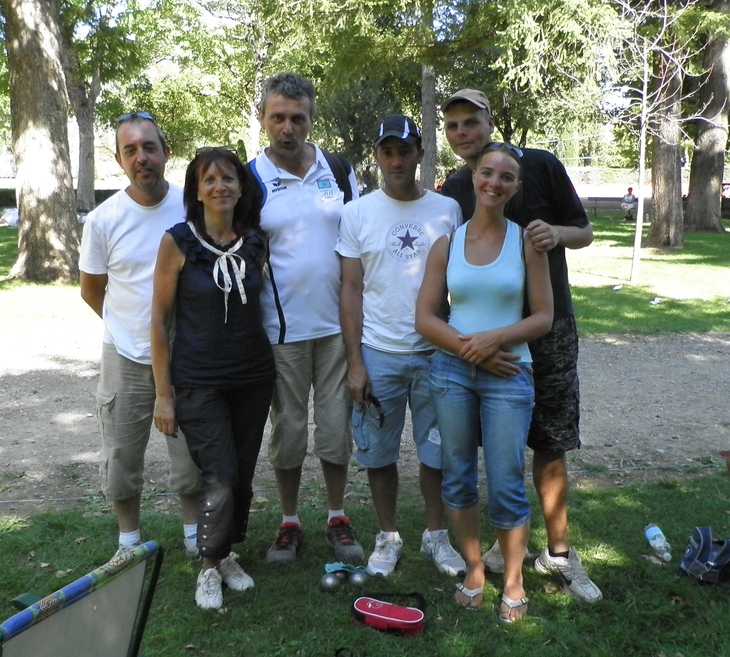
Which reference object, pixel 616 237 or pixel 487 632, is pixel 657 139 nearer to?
pixel 616 237

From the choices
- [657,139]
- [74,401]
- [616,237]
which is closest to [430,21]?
[657,139]

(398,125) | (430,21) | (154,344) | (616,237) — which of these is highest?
(430,21)

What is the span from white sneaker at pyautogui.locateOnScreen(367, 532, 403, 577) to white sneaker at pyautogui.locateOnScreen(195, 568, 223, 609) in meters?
0.70

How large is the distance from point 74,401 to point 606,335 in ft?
19.0

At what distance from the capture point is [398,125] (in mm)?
3656

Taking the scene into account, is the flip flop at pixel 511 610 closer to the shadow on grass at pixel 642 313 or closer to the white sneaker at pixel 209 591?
the white sneaker at pixel 209 591

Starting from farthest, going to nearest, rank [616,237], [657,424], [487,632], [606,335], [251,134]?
[251,134], [616,237], [606,335], [657,424], [487,632]

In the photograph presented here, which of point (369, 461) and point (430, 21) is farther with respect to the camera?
point (430, 21)

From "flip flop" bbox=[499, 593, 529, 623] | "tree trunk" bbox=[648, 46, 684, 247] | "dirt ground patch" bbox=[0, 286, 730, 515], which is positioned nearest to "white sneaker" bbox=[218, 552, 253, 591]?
"flip flop" bbox=[499, 593, 529, 623]

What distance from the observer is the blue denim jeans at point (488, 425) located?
3.33 meters

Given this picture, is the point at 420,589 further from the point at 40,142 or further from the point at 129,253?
the point at 40,142

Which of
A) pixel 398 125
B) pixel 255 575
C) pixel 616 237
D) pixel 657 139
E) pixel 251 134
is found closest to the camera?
pixel 398 125

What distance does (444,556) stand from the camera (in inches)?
156

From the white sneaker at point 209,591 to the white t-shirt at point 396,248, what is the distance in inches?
47.9
